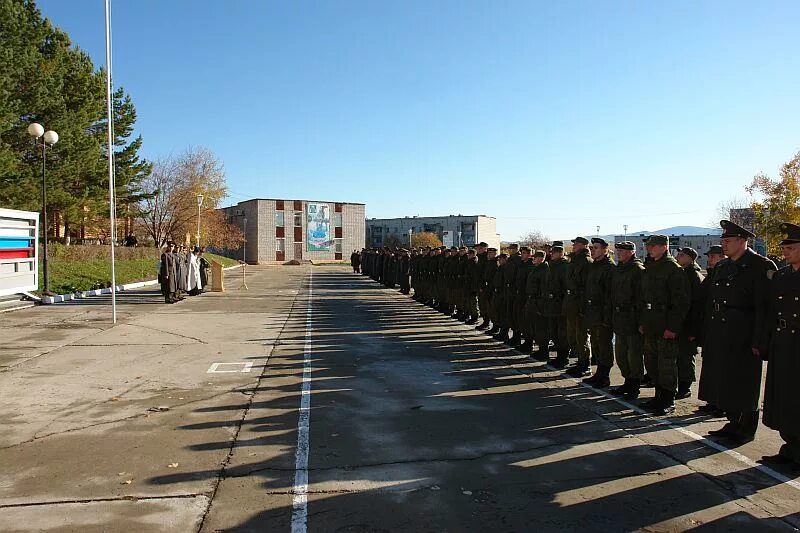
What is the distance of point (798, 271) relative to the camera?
519 cm

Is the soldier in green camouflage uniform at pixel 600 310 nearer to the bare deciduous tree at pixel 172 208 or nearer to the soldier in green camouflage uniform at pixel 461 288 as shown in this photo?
the soldier in green camouflage uniform at pixel 461 288

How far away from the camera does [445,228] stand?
11988cm

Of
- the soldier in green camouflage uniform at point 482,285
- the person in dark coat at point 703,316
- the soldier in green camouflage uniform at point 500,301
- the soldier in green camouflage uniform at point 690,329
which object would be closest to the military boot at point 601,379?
the soldier in green camouflage uniform at point 690,329

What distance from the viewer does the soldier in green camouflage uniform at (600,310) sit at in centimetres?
832

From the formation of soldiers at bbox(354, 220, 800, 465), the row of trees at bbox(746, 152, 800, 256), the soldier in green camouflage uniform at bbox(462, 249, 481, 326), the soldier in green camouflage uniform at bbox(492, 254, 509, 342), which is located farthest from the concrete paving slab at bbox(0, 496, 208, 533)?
the row of trees at bbox(746, 152, 800, 256)

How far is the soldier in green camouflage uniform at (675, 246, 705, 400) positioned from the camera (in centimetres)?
763

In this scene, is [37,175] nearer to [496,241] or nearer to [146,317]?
[146,317]

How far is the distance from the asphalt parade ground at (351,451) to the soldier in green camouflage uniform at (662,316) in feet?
1.22

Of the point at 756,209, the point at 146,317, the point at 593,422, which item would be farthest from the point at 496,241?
the point at 593,422

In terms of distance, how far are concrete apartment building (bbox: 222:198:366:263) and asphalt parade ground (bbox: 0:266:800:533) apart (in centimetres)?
7970

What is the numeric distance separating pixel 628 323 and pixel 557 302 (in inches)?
88.4

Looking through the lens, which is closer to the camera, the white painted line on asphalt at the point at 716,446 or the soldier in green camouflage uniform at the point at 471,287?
the white painted line on asphalt at the point at 716,446

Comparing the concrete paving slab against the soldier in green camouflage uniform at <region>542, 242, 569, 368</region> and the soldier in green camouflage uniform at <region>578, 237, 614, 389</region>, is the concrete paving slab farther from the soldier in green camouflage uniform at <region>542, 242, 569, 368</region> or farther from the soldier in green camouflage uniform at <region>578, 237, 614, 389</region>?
the soldier in green camouflage uniform at <region>542, 242, 569, 368</region>

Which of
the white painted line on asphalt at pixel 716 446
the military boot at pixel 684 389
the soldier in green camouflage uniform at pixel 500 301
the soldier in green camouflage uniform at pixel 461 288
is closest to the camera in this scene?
the white painted line on asphalt at pixel 716 446
